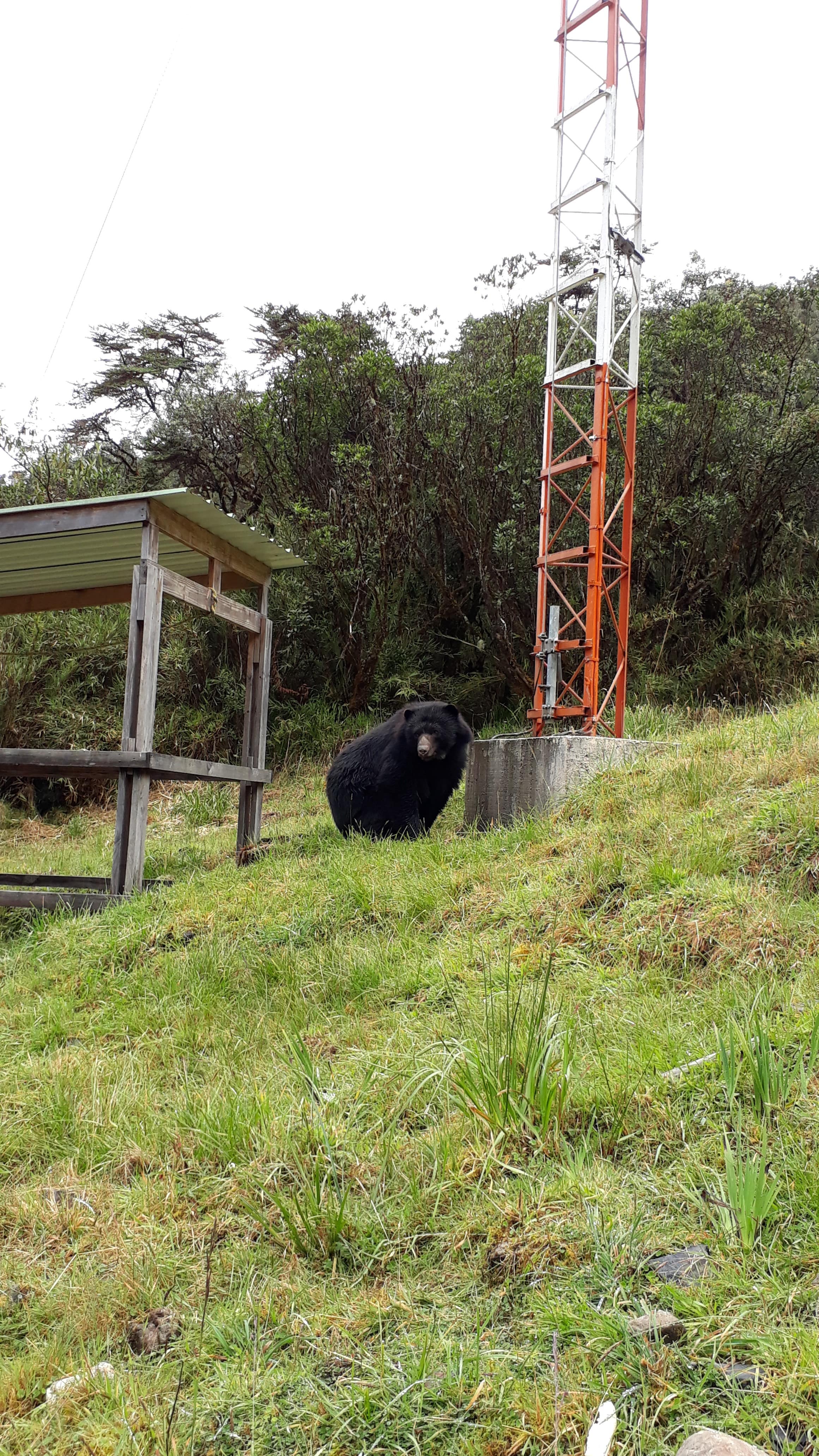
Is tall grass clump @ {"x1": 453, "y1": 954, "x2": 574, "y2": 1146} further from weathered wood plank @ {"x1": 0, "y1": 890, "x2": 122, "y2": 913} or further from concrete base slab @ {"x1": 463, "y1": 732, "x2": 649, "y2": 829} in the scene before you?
weathered wood plank @ {"x1": 0, "y1": 890, "x2": 122, "y2": 913}

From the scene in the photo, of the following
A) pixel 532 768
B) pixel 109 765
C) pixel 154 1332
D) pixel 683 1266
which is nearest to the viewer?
pixel 683 1266

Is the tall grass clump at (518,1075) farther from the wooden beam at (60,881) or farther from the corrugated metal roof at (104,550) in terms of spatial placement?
the wooden beam at (60,881)

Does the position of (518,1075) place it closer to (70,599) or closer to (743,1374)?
(743,1374)

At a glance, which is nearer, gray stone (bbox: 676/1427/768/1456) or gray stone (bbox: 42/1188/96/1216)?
gray stone (bbox: 676/1427/768/1456)

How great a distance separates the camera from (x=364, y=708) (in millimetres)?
13508

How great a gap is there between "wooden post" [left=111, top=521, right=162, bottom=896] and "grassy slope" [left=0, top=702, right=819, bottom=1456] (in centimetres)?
129

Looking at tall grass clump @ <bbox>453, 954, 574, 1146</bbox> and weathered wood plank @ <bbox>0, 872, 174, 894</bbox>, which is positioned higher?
tall grass clump @ <bbox>453, 954, 574, 1146</bbox>

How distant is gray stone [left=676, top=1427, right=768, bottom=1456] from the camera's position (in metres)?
1.62

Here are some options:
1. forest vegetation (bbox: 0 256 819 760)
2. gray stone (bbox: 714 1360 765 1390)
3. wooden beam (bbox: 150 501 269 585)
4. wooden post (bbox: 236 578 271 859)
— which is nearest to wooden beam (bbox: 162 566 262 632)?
wooden post (bbox: 236 578 271 859)

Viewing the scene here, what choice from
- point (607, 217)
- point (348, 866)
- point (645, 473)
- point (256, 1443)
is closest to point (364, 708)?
point (645, 473)

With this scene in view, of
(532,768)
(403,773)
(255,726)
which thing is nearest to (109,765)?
(255,726)

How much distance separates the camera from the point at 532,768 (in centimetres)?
723

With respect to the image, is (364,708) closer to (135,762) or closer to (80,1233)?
(135,762)

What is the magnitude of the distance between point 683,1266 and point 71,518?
6169 mm
